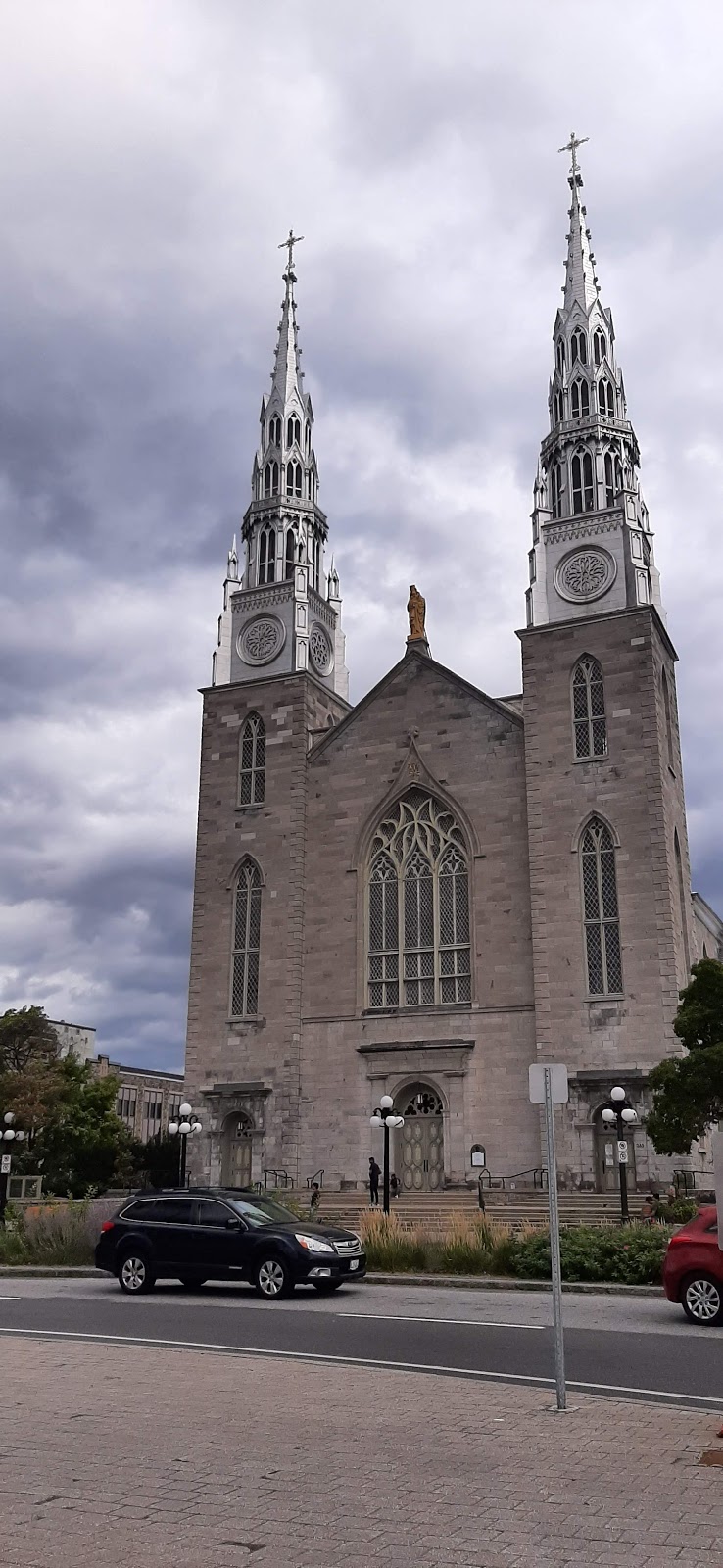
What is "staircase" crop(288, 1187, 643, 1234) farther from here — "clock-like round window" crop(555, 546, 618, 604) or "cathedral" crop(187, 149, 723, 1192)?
"clock-like round window" crop(555, 546, 618, 604)

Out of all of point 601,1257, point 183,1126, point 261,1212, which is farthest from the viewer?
point 183,1126

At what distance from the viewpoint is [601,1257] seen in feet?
65.2

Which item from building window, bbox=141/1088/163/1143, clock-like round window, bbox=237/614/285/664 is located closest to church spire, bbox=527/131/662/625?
clock-like round window, bbox=237/614/285/664

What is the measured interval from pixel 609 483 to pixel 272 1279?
3187cm

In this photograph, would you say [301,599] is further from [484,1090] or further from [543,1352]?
[543,1352]

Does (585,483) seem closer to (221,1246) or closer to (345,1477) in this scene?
(221,1246)

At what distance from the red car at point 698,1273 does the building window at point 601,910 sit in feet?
68.6

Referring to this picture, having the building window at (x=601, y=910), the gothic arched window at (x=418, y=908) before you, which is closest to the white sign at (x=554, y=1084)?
the building window at (x=601, y=910)

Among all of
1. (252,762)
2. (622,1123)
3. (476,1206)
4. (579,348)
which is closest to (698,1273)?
(622,1123)

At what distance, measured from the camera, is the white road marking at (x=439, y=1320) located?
14.7 metres

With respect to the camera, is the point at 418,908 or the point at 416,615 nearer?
the point at 418,908

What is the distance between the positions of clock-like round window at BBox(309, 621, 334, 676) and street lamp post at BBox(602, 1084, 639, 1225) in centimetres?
1929

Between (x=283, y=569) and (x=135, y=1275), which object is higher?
(x=283, y=569)

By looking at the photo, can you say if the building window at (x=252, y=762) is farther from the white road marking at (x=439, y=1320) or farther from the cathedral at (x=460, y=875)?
the white road marking at (x=439, y=1320)
